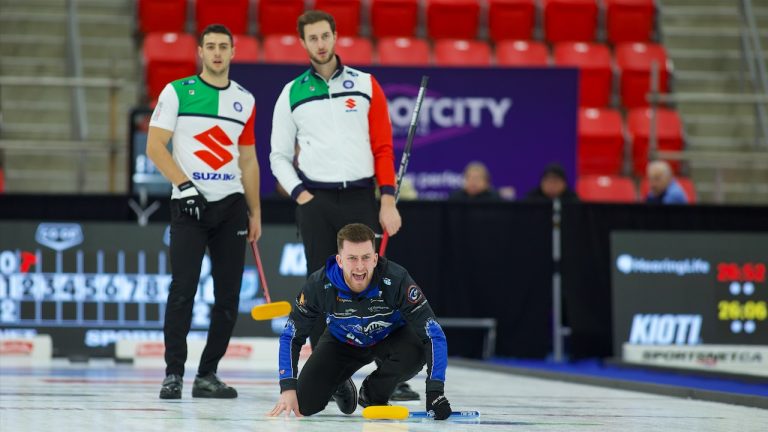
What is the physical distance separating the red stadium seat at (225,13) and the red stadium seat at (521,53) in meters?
2.71

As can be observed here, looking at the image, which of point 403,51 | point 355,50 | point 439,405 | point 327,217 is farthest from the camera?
point 403,51

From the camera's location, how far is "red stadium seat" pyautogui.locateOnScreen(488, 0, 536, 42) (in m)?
13.9

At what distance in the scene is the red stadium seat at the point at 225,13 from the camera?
521 inches

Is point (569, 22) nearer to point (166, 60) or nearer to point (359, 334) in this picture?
point (166, 60)

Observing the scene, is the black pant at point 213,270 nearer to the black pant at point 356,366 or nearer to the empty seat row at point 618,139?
the black pant at point 356,366

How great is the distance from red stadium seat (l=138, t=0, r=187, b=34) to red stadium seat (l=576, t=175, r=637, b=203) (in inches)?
179

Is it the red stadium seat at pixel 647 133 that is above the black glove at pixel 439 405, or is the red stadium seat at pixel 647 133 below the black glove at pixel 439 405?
above

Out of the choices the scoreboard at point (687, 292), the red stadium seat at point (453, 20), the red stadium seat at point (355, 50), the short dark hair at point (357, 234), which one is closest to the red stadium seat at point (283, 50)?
the red stadium seat at point (355, 50)

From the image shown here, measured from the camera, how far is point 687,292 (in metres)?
9.20

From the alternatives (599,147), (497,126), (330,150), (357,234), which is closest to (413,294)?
(357,234)

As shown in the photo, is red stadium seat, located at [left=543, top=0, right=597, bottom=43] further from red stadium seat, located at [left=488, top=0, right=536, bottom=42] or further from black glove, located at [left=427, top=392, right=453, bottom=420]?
black glove, located at [left=427, top=392, right=453, bottom=420]

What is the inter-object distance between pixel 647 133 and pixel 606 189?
106 centimetres

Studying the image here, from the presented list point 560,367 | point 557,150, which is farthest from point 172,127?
point 557,150

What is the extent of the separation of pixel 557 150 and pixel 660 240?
1824 mm
